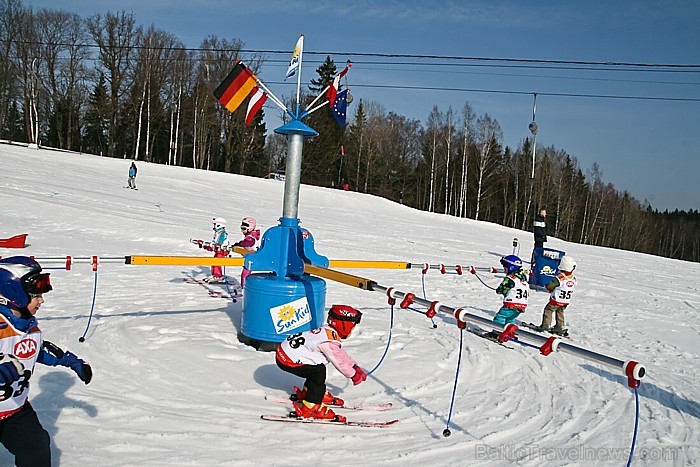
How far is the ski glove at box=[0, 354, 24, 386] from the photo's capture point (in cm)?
333

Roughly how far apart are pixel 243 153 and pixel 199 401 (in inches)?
2285

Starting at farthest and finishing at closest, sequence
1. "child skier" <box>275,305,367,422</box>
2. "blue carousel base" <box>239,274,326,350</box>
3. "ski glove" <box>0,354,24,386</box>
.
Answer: "blue carousel base" <box>239,274,326,350</box> < "child skier" <box>275,305,367,422</box> < "ski glove" <box>0,354,24,386</box>

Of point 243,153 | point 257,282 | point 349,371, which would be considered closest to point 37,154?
point 243,153

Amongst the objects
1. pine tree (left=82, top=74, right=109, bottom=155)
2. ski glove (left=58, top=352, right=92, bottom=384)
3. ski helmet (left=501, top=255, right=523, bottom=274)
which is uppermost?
pine tree (left=82, top=74, right=109, bottom=155)

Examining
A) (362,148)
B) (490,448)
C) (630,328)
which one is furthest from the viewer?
(362,148)

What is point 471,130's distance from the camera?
60.2 meters

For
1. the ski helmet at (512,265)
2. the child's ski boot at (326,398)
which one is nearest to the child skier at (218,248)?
the ski helmet at (512,265)

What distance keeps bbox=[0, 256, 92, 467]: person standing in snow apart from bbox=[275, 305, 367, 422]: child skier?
2.24 metres

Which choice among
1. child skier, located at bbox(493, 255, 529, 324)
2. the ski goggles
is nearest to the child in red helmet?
child skier, located at bbox(493, 255, 529, 324)

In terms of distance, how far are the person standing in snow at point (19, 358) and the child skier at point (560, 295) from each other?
8840mm

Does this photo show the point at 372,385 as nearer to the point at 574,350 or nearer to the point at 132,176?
the point at 574,350

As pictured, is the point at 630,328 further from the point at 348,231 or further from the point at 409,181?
the point at 409,181

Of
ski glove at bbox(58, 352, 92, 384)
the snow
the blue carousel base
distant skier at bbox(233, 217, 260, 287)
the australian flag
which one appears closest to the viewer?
ski glove at bbox(58, 352, 92, 384)

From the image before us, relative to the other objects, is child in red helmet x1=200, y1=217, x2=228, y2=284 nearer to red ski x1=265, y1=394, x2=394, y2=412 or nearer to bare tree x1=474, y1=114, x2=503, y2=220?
red ski x1=265, y1=394, x2=394, y2=412
